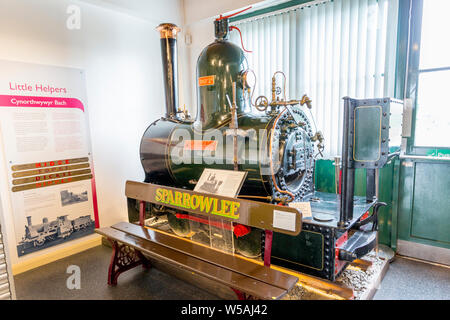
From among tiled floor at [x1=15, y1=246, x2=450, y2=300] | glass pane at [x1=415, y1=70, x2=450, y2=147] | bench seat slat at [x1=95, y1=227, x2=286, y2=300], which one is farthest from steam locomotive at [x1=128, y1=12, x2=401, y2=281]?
glass pane at [x1=415, y1=70, x2=450, y2=147]

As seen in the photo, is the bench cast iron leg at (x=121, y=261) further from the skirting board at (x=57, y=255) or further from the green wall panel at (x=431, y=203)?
the green wall panel at (x=431, y=203)

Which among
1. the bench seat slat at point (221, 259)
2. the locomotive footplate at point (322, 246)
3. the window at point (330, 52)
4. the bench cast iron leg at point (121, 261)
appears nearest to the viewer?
the bench seat slat at point (221, 259)

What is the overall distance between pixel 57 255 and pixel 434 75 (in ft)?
14.0

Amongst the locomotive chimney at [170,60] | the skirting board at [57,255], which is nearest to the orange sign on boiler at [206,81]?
the locomotive chimney at [170,60]

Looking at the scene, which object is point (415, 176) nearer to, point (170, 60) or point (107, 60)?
point (170, 60)

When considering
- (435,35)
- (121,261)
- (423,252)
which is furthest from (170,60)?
(423,252)

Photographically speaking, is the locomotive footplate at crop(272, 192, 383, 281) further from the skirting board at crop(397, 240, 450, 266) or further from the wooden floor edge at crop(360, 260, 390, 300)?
the skirting board at crop(397, 240, 450, 266)

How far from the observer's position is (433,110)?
2.85m

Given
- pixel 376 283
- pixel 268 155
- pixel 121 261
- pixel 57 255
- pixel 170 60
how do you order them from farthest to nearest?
1. pixel 170 60
2. pixel 57 255
3. pixel 121 261
4. pixel 376 283
5. pixel 268 155

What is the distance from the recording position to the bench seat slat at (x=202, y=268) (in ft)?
5.26

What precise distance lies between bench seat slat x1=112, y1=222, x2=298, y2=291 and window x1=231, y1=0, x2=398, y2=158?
1874 mm

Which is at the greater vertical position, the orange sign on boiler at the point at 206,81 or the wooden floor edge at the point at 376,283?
the orange sign on boiler at the point at 206,81

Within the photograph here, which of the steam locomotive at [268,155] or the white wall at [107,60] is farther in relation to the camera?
the white wall at [107,60]

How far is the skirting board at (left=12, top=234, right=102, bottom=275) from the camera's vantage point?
9.29 feet
